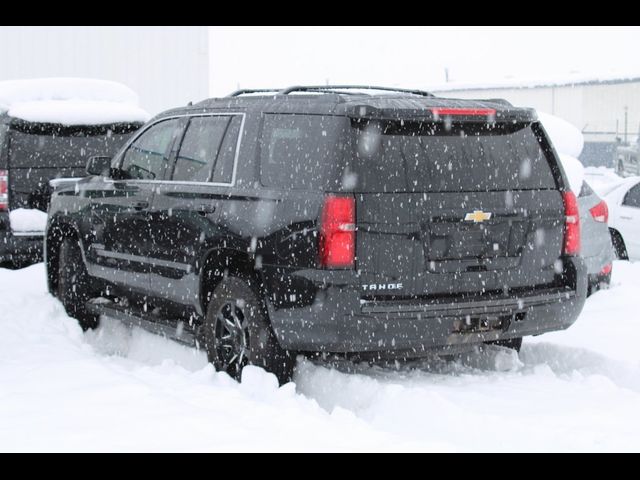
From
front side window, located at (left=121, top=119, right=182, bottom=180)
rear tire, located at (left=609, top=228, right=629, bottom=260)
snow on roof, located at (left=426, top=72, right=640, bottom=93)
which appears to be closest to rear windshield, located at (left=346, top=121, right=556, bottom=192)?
front side window, located at (left=121, top=119, right=182, bottom=180)

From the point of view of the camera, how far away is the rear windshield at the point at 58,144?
10.1 metres

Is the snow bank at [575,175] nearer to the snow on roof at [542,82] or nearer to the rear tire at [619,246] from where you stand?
the rear tire at [619,246]

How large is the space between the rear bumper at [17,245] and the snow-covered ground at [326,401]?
2091 millimetres

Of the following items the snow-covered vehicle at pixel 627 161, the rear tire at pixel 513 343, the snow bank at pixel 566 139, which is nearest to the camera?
the rear tire at pixel 513 343

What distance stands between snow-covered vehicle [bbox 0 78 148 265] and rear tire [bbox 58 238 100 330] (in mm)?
1403

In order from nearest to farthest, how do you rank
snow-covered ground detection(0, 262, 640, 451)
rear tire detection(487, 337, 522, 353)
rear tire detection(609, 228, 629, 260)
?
snow-covered ground detection(0, 262, 640, 451)
rear tire detection(487, 337, 522, 353)
rear tire detection(609, 228, 629, 260)

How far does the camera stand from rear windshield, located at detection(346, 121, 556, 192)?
5.87 meters

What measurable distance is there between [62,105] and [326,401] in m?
5.39

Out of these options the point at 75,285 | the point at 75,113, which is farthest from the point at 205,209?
the point at 75,113

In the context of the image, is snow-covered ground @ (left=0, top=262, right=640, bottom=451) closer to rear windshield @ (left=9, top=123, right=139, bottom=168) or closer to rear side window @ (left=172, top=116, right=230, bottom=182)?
rear side window @ (left=172, top=116, right=230, bottom=182)

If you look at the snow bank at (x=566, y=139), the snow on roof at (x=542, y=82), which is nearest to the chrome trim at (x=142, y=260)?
the snow bank at (x=566, y=139)

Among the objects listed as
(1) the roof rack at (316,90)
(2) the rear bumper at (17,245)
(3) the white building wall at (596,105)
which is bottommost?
(2) the rear bumper at (17,245)

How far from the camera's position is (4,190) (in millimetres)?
9938

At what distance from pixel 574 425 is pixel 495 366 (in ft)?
4.96
